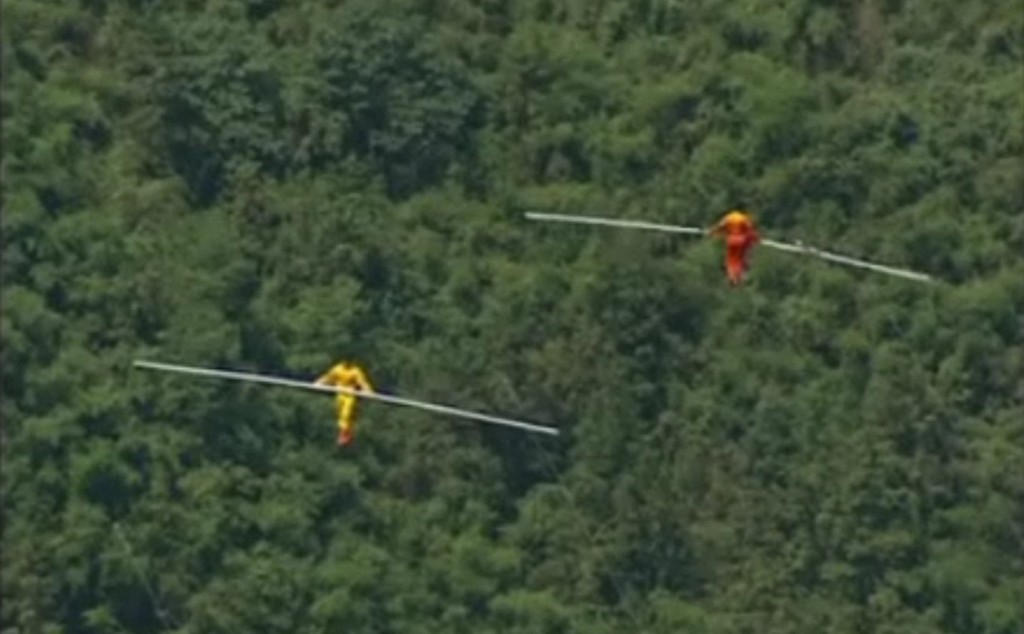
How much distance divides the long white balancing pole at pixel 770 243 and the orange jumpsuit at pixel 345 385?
252 centimetres

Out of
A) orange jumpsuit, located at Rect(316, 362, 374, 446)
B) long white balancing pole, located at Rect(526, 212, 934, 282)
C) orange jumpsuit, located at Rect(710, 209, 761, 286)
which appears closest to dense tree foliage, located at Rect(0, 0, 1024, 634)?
long white balancing pole, located at Rect(526, 212, 934, 282)

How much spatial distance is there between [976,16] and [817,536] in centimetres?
573

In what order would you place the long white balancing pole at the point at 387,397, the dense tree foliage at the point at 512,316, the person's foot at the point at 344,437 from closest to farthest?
the person's foot at the point at 344,437
the long white balancing pole at the point at 387,397
the dense tree foliage at the point at 512,316

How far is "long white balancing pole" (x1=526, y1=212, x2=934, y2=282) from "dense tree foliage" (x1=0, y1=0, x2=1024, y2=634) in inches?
13.7

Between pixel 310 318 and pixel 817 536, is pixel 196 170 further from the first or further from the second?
pixel 817 536

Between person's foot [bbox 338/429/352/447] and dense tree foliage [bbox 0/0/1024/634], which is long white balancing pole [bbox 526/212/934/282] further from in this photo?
person's foot [bbox 338/429/352/447]

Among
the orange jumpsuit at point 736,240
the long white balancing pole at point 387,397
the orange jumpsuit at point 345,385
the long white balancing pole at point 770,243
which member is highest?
the orange jumpsuit at point 736,240

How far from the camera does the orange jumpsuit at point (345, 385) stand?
63219mm

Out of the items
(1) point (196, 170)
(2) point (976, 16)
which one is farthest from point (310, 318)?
(2) point (976, 16)

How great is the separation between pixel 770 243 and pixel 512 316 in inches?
122

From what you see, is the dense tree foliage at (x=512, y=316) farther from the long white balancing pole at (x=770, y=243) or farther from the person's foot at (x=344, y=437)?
the person's foot at (x=344, y=437)

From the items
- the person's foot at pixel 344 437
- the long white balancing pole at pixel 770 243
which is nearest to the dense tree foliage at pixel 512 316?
the long white balancing pole at pixel 770 243

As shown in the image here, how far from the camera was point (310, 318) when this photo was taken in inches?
2761

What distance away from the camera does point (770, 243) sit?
6831cm
